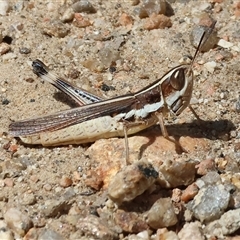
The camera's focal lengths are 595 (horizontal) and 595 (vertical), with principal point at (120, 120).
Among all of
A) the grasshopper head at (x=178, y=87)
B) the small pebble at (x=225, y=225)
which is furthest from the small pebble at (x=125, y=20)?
the small pebble at (x=225, y=225)

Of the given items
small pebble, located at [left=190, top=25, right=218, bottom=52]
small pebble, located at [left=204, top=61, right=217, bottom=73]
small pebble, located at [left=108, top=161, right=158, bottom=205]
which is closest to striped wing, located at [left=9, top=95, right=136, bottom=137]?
small pebble, located at [left=108, top=161, right=158, bottom=205]

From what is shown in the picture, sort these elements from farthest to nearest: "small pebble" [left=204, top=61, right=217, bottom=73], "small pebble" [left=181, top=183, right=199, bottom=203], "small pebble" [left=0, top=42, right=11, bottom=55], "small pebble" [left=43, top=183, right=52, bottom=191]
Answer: "small pebble" [left=0, top=42, right=11, bottom=55] → "small pebble" [left=204, top=61, right=217, bottom=73] → "small pebble" [left=43, top=183, right=52, bottom=191] → "small pebble" [left=181, top=183, right=199, bottom=203]

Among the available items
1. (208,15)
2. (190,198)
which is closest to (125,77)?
(208,15)

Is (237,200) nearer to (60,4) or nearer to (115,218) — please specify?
(115,218)

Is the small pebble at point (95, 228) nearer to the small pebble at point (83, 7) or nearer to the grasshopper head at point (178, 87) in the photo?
the grasshopper head at point (178, 87)

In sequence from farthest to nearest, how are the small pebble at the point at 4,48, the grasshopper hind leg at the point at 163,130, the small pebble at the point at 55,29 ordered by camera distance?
1. the small pebble at the point at 55,29
2. the small pebble at the point at 4,48
3. the grasshopper hind leg at the point at 163,130

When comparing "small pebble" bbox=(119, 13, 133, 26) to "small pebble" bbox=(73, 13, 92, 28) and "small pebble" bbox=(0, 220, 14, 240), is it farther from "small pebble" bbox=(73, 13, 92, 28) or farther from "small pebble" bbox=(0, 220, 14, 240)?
"small pebble" bbox=(0, 220, 14, 240)

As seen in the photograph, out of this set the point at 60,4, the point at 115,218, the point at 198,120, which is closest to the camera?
the point at 115,218
